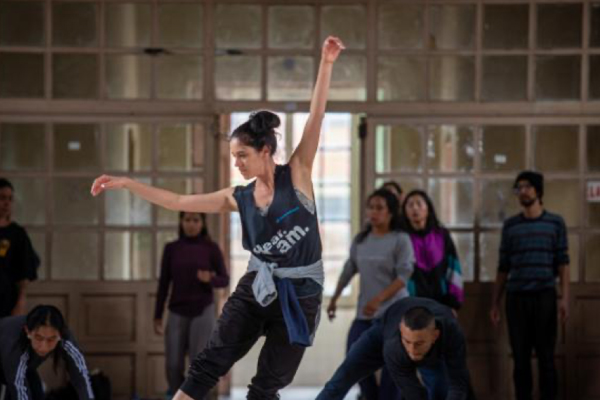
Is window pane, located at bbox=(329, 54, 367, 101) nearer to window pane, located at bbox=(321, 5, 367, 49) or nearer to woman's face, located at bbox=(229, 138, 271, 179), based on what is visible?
window pane, located at bbox=(321, 5, 367, 49)

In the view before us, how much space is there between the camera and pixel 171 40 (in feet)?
24.1

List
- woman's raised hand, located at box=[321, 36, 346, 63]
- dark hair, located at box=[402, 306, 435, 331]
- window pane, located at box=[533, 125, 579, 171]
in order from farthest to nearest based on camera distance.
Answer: window pane, located at box=[533, 125, 579, 171]
dark hair, located at box=[402, 306, 435, 331]
woman's raised hand, located at box=[321, 36, 346, 63]

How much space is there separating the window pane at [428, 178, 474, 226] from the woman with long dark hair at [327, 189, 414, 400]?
2.69ft

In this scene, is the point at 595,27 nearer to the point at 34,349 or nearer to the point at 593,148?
the point at 593,148

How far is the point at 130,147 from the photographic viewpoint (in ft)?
24.2

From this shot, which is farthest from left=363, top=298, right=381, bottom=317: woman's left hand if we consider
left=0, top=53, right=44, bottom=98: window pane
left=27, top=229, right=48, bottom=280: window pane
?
left=0, top=53, right=44, bottom=98: window pane

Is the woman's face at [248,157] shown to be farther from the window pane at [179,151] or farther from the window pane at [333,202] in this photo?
the window pane at [333,202]

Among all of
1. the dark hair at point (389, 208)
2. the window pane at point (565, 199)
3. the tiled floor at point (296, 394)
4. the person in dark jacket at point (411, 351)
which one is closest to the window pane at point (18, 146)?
the tiled floor at point (296, 394)

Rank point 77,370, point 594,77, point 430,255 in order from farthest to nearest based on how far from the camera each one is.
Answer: point 594,77 → point 430,255 → point 77,370

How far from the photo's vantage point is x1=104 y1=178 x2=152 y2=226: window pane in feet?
24.2

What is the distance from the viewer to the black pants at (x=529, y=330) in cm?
688

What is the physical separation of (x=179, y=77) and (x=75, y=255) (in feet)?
3.99

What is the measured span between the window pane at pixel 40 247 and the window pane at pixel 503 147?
263cm

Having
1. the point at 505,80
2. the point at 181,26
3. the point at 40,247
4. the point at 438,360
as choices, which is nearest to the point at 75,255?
the point at 40,247
